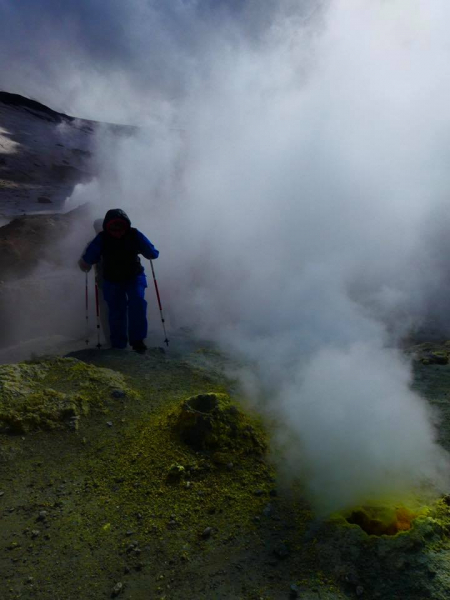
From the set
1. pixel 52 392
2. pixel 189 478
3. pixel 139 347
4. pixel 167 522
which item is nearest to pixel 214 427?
pixel 189 478

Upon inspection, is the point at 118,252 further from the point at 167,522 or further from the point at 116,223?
the point at 167,522

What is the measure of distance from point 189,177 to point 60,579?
9.68 metres

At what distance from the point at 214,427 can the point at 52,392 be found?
52.1 inches

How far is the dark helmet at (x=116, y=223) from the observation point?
4.04 meters

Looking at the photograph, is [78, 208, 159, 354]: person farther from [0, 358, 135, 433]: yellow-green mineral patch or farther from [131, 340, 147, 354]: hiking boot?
[0, 358, 135, 433]: yellow-green mineral patch

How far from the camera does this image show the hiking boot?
4.38m

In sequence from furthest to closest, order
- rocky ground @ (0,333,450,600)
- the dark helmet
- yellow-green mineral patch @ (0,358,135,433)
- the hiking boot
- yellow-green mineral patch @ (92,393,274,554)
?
the hiking boot < the dark helmet < yellow-green mineral patch @ (0,358,135,433) < yellow-green mineral patch @ (92,393,274,554) < rocky ground @ (0,333,450,600)

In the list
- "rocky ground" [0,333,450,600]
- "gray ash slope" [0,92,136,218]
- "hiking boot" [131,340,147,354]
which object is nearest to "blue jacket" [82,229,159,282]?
"hiking boot" [131,340,147,354]

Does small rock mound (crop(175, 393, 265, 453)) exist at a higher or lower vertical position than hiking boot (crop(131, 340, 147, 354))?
lower

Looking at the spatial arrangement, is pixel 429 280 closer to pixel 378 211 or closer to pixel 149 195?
pixel 378 211

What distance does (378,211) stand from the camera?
7.04 m

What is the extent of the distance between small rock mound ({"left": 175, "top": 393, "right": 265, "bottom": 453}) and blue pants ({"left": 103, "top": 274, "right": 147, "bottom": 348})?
1.76 metres

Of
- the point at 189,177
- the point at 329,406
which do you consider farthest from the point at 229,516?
the point at 189,177

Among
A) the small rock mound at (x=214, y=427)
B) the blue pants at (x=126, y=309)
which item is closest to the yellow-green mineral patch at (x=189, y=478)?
the small rock mound at (x=214, y=427)
